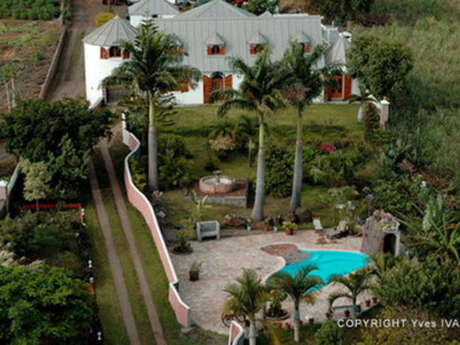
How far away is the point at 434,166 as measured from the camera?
55.1 m

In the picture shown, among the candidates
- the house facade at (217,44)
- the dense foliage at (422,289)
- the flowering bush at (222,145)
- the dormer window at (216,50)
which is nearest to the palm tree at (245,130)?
the flowering bush at (222,145)

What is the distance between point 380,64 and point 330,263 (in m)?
19.3

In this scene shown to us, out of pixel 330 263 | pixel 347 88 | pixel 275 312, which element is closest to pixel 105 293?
pixel 275 312

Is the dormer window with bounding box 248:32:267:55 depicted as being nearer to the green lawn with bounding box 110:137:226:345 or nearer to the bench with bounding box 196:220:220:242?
the green lawn with bounding box 110:137:226:345

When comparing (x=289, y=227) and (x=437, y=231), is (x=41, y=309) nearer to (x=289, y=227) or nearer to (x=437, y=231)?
(x=289, y=227)

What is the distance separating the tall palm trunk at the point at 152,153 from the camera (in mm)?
52188

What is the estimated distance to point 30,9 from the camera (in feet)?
308

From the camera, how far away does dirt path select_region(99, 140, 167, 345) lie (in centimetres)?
→ 3989

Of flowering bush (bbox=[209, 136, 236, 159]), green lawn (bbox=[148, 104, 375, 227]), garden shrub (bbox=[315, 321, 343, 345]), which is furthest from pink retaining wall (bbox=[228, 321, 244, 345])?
flowering bush (bbox=[209, 136, 236, 159])

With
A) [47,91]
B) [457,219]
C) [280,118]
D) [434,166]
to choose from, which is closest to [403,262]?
[457,219]

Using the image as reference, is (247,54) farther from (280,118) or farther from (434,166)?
(434,166)

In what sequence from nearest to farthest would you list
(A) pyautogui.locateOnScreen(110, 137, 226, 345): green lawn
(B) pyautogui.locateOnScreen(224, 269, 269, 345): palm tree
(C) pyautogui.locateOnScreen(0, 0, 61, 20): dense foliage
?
(B) pyautogui.locateOnScreen(224, 269, 269, 345): palm tree → (A) pyautogui.locateOnScreen(110, 137, 226, 345): green lawn → (C) pyautogui.locateOnScreen(0, 0, 61, 20): dense foliage

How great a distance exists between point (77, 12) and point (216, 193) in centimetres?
4648

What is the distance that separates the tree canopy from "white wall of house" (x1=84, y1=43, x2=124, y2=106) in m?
17.0
